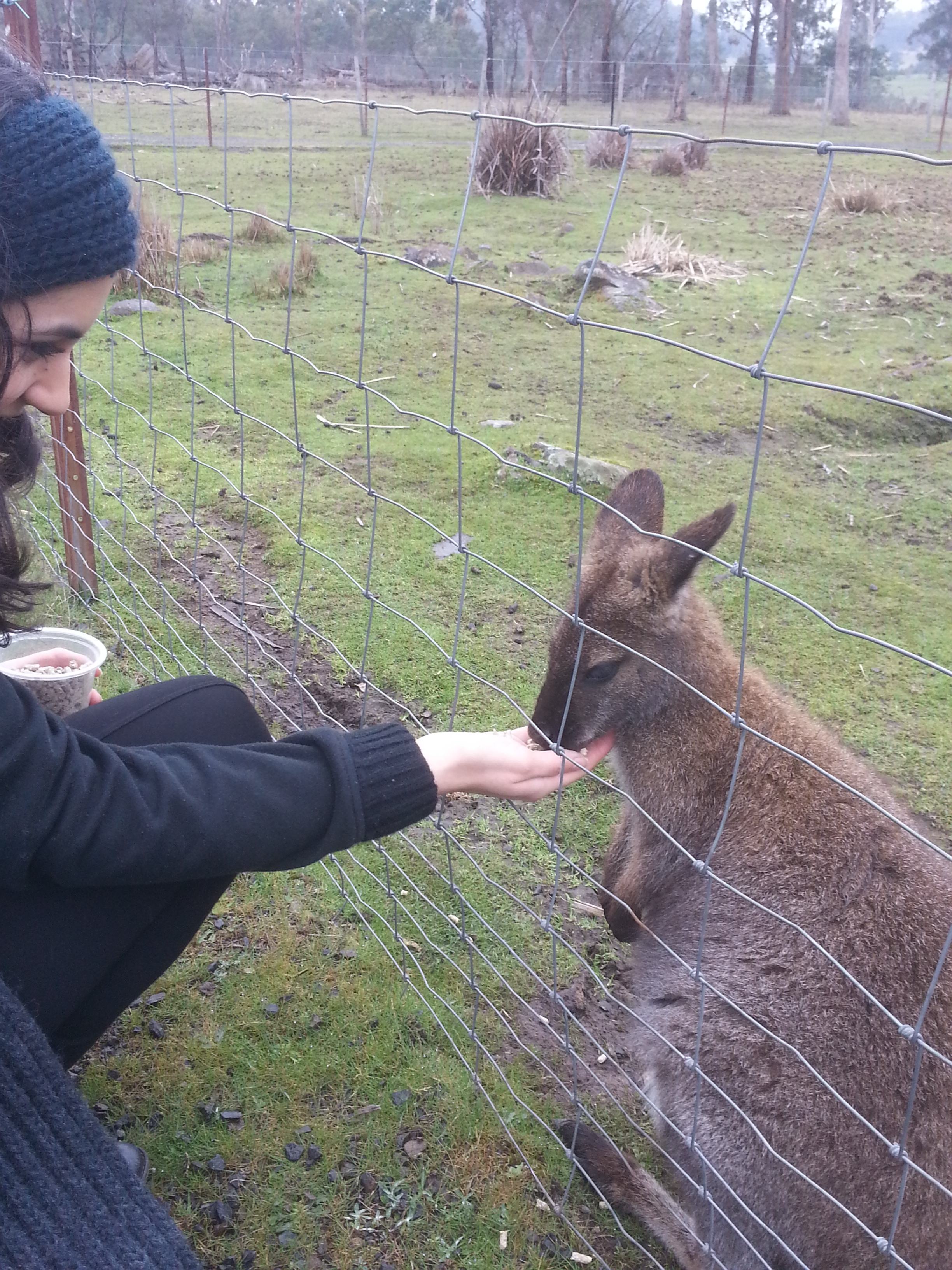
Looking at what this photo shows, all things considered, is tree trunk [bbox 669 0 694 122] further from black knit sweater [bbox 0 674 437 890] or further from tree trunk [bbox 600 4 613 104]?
black knit sweater [bbox 0 674 437 890]

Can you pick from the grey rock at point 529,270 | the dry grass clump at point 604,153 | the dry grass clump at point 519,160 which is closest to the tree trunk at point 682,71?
the dry grass clump at point 604,153

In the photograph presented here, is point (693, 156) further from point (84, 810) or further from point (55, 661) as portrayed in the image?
point (84, 810)

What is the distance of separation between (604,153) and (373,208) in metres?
4.86

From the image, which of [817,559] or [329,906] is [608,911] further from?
[817,559]

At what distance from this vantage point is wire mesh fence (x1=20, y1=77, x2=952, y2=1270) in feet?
5.93

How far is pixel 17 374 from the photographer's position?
151cm

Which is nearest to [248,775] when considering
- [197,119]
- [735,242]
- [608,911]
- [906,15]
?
[608,911]

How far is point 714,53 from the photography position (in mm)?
27016

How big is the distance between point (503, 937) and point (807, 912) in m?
0.91

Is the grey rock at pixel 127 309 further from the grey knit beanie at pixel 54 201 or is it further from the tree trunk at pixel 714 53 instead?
the tree trunk at pixel 714 53

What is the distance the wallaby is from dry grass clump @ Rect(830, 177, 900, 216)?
36.6 feet

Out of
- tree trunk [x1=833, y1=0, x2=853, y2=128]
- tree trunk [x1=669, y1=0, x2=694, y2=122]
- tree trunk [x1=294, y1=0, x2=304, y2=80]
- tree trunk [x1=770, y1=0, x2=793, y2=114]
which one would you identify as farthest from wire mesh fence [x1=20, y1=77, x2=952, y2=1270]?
tree trunk [x1=294, y1=0, x2=304, y2=80]

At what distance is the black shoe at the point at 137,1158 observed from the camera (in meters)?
2.02

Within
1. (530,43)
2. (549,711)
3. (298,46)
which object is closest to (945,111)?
(530,43)
